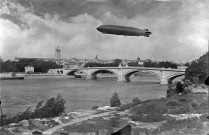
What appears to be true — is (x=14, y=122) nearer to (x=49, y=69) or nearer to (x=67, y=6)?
(x=49, y=69)

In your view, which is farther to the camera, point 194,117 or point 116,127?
point 194,117

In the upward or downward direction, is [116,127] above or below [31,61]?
below

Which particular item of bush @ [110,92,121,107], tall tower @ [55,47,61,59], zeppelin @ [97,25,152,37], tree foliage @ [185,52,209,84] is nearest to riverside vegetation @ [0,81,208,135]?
→ bush @ [110,92,121,107]

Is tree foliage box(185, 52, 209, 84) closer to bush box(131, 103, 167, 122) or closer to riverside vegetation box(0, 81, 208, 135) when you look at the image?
riverside vegetation box(0, 81, 208, 135)

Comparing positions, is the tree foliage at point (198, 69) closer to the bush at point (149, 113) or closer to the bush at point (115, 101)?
the bush at point (149, 113)

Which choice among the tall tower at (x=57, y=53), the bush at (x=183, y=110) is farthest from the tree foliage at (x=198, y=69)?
the tall tower at (x=57, y=53)

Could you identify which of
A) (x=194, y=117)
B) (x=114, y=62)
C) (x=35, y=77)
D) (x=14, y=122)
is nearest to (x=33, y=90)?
(x=35, y=77)

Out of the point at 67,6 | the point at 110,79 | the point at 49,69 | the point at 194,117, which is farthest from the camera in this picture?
the point at 110,79

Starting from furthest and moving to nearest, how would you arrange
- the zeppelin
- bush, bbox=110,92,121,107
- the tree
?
1. the tree
2. bush, bbox=110,92,121,107
3. the zeppelin

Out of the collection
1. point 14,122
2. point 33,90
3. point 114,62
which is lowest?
point 14,122
